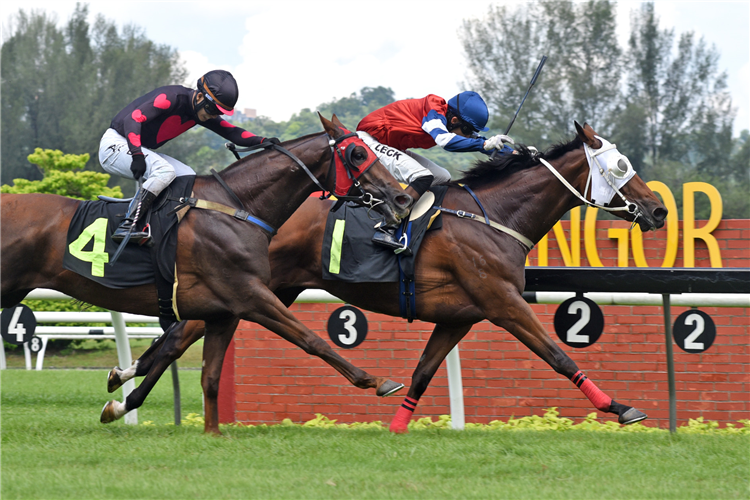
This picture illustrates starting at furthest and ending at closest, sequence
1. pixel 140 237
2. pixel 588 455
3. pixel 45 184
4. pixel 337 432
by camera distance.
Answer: pixel 45 184
pixel 337 432
pixel 140 237
pixel 588 455

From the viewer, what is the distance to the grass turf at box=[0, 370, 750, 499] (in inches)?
129

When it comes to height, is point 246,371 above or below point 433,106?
below

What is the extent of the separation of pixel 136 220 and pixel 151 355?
1.13 m

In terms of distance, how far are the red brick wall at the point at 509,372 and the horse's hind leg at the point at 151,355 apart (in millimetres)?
1677

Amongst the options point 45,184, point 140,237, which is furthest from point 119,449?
point 45,184

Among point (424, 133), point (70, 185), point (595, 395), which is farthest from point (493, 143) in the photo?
point (70, 185)

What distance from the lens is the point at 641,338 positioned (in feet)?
21.0

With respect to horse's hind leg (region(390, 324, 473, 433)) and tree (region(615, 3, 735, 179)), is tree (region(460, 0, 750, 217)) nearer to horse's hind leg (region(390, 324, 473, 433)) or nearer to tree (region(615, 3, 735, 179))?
tree (region(615, 3, 735, 179))

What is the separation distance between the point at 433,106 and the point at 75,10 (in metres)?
31.9

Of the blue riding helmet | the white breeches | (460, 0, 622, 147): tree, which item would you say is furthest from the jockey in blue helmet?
(460, 0, 622, 147): tree

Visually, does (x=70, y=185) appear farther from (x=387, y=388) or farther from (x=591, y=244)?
(x=387, y=388)

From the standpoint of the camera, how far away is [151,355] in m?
5.02

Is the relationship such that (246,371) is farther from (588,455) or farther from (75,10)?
(75,10)

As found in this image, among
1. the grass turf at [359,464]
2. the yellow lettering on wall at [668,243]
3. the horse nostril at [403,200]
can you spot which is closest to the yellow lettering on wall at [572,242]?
the yellow lettering on wall at [668,243]
